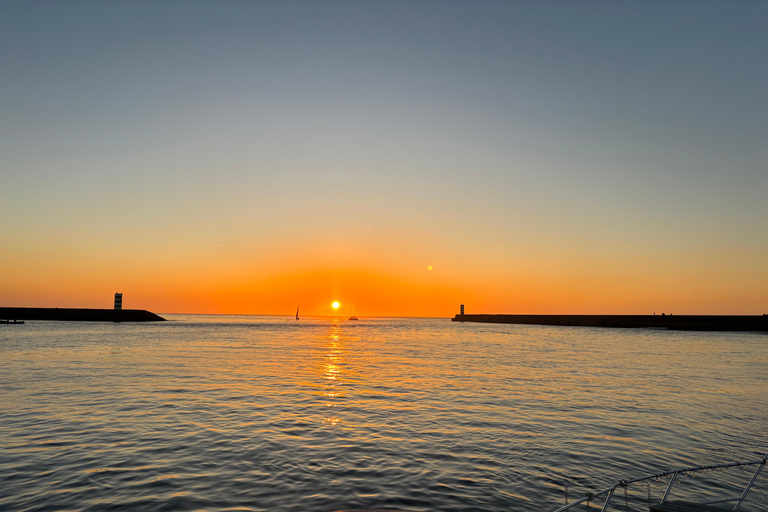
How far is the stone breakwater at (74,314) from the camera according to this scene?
→ 6245 inches

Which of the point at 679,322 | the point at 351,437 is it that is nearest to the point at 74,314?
the point at 351,437

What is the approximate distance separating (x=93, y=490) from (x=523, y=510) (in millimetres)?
9449

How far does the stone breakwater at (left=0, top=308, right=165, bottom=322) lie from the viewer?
159 metres

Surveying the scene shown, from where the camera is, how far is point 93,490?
10.5 meters

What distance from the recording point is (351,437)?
1559 cm

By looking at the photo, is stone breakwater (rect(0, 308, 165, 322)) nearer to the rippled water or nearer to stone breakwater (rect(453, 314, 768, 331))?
the rippled water

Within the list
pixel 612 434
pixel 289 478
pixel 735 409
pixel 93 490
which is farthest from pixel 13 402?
pixel 735 409

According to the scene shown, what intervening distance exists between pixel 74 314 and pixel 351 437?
592ft

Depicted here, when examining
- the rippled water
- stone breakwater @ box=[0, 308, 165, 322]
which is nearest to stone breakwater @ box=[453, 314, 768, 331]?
the rippled water

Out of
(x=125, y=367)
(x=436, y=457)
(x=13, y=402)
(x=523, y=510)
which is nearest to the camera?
Result: (x=523, y=510)

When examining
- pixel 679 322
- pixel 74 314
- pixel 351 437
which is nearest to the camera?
pixel 351 437

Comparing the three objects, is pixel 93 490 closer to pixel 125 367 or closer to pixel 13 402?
pixel 13 402

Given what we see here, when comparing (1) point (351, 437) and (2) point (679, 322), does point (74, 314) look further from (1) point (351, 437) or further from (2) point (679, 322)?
(2) point (679, 322)

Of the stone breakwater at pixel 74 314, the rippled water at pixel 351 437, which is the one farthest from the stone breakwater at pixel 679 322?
the stone breakwater at pixel 74 314
